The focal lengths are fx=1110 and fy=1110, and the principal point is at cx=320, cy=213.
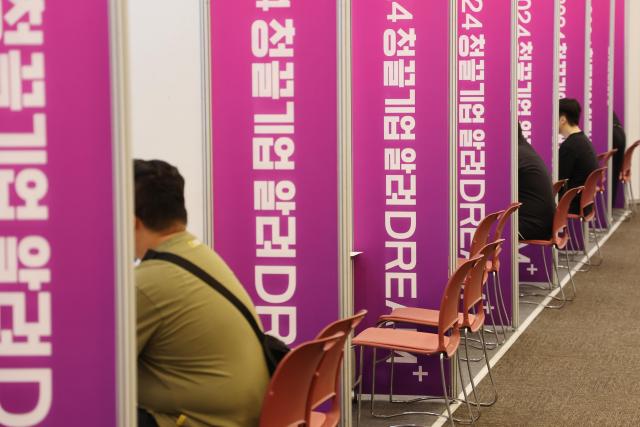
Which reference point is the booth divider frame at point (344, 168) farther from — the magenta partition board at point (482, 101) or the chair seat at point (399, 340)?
the magenta partition board at point (482, 101)

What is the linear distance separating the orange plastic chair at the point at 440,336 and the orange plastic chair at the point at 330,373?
3.50 feet

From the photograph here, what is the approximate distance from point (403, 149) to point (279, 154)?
145 centimetres

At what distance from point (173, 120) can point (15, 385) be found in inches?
83.5

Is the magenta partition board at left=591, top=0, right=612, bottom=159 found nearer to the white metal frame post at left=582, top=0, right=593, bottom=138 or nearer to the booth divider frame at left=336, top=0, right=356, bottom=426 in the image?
the white metal frame post at left=582, top=0, right=593, bottom=138

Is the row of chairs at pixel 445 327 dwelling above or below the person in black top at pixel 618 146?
below

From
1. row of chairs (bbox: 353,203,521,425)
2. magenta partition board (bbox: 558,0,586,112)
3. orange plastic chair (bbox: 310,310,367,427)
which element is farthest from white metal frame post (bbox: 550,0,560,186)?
orange plastic chair (bbox: 310,310,367,427)

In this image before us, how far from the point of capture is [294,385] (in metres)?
3.15

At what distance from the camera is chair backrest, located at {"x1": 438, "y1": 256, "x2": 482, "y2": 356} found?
4.53 meters

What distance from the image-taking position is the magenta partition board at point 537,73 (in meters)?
8.04

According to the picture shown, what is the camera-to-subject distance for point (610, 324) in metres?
7.30

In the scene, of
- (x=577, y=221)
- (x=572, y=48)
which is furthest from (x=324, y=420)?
(x=572, y=48)

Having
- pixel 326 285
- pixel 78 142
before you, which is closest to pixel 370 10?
pixel 326 285

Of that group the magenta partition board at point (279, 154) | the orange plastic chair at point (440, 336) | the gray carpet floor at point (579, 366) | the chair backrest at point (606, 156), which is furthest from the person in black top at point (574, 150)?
the magenta partition board at point (279, 154)

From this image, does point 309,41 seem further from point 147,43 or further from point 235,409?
point 235,409
